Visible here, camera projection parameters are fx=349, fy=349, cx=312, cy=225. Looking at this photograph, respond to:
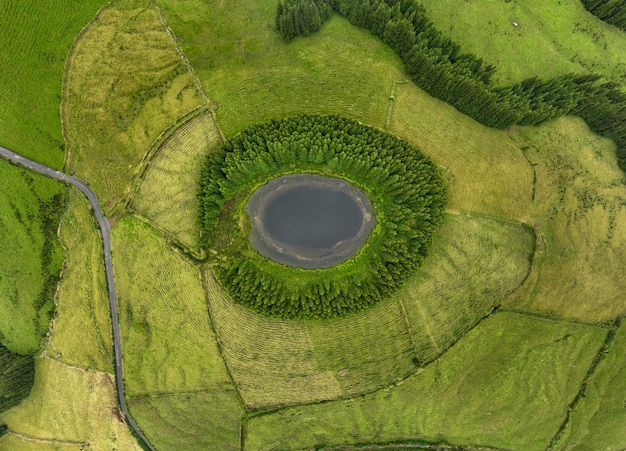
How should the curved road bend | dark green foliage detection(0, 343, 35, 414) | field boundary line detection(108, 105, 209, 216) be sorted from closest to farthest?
field boundary line detection(108, 105, 209, 216), the curved road bend, dark green foliage detection(0, 343, 35, 414)

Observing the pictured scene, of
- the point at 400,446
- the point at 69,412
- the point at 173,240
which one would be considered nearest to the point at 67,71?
the point at 173,240

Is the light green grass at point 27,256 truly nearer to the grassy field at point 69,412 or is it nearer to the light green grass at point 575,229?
the grassy field at point 69,412

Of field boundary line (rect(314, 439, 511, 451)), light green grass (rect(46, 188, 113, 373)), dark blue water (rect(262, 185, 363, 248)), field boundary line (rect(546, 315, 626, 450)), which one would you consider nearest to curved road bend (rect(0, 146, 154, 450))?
light green grass (rect(46, 188, 113, 373))

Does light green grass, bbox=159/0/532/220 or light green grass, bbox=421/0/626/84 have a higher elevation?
light green grass, bbox=421/0/626/84

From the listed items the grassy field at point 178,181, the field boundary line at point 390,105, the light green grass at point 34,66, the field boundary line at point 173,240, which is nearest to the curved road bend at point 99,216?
the light green grass at point 34,66

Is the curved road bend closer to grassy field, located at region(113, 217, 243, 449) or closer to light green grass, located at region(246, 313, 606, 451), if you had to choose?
grassy field, located at region(113, 217, 243, 449)

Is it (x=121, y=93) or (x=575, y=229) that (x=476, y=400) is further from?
(x=121, y=93)

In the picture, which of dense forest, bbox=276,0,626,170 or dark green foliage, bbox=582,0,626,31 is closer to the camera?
dense forest, bbox=276,0,626,170
